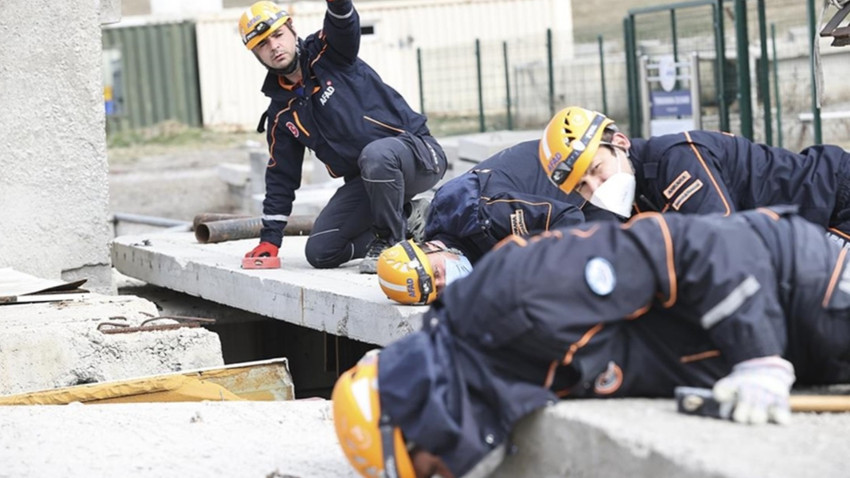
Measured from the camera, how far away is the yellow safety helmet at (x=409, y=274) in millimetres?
6027

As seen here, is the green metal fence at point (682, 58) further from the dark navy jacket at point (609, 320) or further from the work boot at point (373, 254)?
the dark navy jacket at point (609, 320)

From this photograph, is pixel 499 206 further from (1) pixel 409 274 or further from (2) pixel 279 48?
(2) pixel 279 48

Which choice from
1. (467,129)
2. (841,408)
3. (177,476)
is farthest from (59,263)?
(467,129)

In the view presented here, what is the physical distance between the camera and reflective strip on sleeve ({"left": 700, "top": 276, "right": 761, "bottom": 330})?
349 cm

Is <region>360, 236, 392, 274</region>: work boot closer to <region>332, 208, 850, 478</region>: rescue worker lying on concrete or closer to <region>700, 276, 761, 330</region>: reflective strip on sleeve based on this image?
<region>332, 208, 850, 478</region>: rescue worker lying on concrete

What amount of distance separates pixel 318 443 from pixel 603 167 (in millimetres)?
1480

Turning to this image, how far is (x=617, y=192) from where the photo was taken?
5.05 meters

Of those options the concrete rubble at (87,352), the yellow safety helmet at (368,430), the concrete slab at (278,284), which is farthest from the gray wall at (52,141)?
the yellow safety helmet at (368,430)

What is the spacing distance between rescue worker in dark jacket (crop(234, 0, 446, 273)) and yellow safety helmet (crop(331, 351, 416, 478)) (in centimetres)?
350

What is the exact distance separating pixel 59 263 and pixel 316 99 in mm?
2229

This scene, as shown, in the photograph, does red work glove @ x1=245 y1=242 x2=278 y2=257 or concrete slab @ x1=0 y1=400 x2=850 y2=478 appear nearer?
concrete slab @ x1=0 y1=400 x2=850 y2=478

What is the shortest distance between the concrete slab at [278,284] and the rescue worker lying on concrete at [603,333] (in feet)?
7.54

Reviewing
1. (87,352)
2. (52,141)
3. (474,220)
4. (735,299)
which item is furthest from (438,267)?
(52,141)

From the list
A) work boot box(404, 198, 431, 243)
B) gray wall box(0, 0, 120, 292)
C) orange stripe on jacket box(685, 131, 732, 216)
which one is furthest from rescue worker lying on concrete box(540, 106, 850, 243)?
gray wall box(0, 0, 120, 292)
